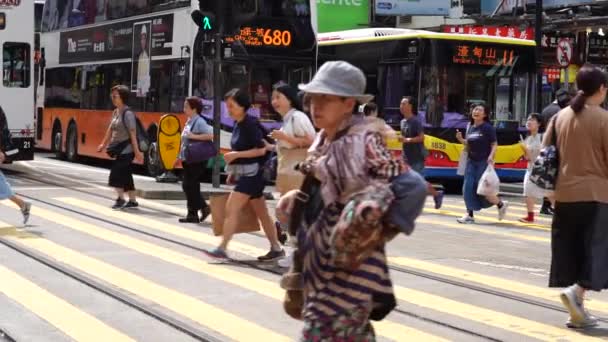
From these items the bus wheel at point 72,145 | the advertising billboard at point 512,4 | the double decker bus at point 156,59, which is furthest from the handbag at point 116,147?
the advertising billboard at point 512,4

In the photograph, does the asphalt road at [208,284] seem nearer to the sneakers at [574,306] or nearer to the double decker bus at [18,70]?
the sneakers at [574,306]

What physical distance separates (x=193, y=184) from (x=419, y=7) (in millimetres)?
23310

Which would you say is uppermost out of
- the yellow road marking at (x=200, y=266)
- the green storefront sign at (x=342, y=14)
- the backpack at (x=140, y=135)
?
the green storefront sign at (x=342, y=14)

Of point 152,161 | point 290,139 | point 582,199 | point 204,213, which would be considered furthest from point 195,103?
point 152,161

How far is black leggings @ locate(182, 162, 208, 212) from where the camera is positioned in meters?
14.3

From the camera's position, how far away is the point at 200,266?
34.8 feet

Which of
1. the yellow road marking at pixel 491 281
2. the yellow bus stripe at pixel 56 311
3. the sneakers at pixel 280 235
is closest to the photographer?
the yellow bus stripe at pixel 56 311

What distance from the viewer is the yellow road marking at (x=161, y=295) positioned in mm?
7609

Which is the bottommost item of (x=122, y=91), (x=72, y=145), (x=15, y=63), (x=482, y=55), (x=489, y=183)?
(x=72, y=145)

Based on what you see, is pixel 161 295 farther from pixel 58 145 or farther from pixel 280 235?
pixel 58 145

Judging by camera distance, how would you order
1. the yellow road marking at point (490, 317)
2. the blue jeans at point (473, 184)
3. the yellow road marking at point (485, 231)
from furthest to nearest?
the blue jeans at point (473, 184) < the yellow road marking at point (485, 231) < the yellow road marking at point (490, 317)

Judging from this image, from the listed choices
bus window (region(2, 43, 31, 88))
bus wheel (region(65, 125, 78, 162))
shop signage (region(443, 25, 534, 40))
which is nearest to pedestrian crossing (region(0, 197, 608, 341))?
bus window (region(2, 43, 31, 88))

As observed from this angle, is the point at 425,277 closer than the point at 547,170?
No

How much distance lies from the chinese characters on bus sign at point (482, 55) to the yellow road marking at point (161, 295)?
11184 millimetres
